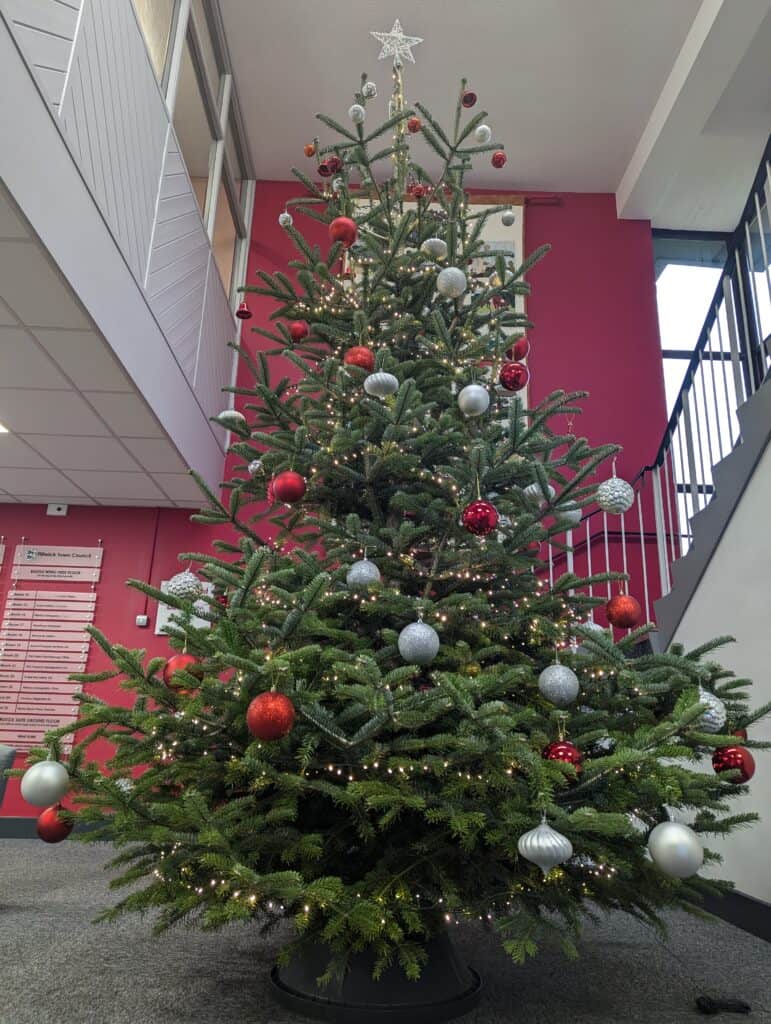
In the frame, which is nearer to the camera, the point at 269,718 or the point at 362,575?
the point at 269,718

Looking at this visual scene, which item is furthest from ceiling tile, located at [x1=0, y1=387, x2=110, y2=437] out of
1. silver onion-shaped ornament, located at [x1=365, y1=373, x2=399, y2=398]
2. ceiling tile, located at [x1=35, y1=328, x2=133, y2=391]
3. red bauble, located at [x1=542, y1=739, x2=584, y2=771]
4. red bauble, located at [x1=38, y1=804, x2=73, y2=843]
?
red bauble, located at [x1=542, y1=739, x2=584, y2=771]

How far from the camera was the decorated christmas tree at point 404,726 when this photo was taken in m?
1.62

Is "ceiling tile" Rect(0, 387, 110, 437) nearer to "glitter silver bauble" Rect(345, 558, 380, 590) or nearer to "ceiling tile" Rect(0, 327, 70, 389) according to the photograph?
"ceiling tile" Rect(0, 327, 70, 389)

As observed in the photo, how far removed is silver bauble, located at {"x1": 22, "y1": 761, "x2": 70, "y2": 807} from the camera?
169 centimetres

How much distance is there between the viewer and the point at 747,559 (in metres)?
3.24

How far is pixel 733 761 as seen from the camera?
1.81 meters

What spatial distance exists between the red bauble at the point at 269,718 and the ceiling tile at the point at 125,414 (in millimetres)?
3129

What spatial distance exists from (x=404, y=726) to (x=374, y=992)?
0.75m

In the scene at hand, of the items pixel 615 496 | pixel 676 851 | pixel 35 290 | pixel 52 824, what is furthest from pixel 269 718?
pixel 35 290

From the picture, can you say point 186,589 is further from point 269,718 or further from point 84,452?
point 84,452

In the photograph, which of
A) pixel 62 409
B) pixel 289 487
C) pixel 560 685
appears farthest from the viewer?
pixel 62 409

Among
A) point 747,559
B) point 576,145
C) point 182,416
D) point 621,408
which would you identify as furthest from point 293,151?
point 747,559

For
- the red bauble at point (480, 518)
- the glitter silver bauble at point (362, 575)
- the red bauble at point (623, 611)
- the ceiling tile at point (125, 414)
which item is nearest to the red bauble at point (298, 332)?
the glitter silver bauble at point (362, 575)

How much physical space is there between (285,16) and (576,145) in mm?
2730
